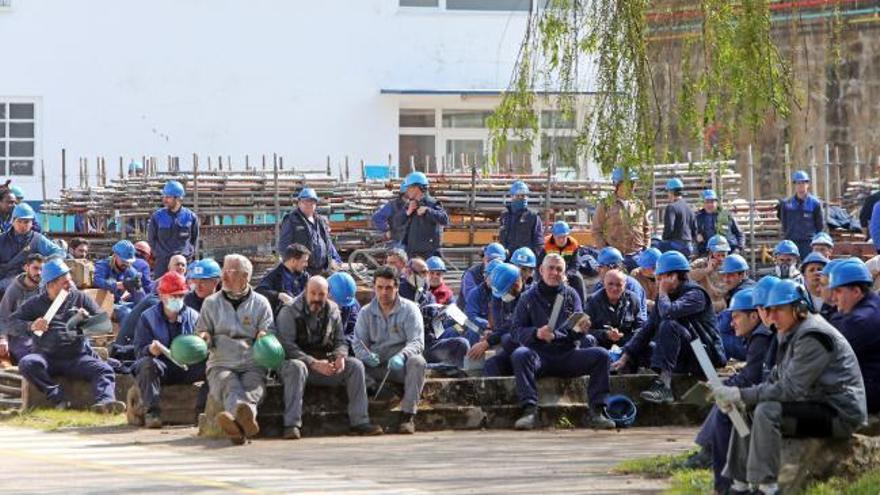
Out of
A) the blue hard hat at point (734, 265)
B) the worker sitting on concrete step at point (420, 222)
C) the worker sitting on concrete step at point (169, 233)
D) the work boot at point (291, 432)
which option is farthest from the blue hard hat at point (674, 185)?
the work boot at point (291, 432)

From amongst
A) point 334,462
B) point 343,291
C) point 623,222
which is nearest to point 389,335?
point 343,291

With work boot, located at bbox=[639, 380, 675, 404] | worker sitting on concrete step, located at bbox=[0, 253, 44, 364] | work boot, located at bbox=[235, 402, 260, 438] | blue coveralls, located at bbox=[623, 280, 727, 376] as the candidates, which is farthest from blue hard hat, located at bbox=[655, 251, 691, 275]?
worker sitting on concrete step, located at bbox=[0, 253, 44, 364]

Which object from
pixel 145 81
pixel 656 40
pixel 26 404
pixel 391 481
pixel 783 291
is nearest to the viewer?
pixel 783 291

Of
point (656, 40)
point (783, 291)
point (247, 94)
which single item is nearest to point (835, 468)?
point (783, 291)

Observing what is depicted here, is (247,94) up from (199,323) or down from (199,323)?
up

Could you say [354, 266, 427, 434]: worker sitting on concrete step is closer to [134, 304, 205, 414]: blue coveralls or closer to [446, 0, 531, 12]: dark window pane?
[134, 304, 205, 414]: blue coveralls

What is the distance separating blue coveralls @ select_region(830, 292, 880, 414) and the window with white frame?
25.3 metres

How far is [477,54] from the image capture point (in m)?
39.2

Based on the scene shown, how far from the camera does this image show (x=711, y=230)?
28.2 metres

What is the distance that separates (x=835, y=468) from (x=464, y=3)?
86.3 feet

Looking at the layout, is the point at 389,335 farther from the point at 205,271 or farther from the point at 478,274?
the point at 478,274

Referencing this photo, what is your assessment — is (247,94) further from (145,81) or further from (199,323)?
(199,323)

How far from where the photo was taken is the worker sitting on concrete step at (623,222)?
54.5 feet

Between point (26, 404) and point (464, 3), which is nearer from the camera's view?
point (26, 404)
